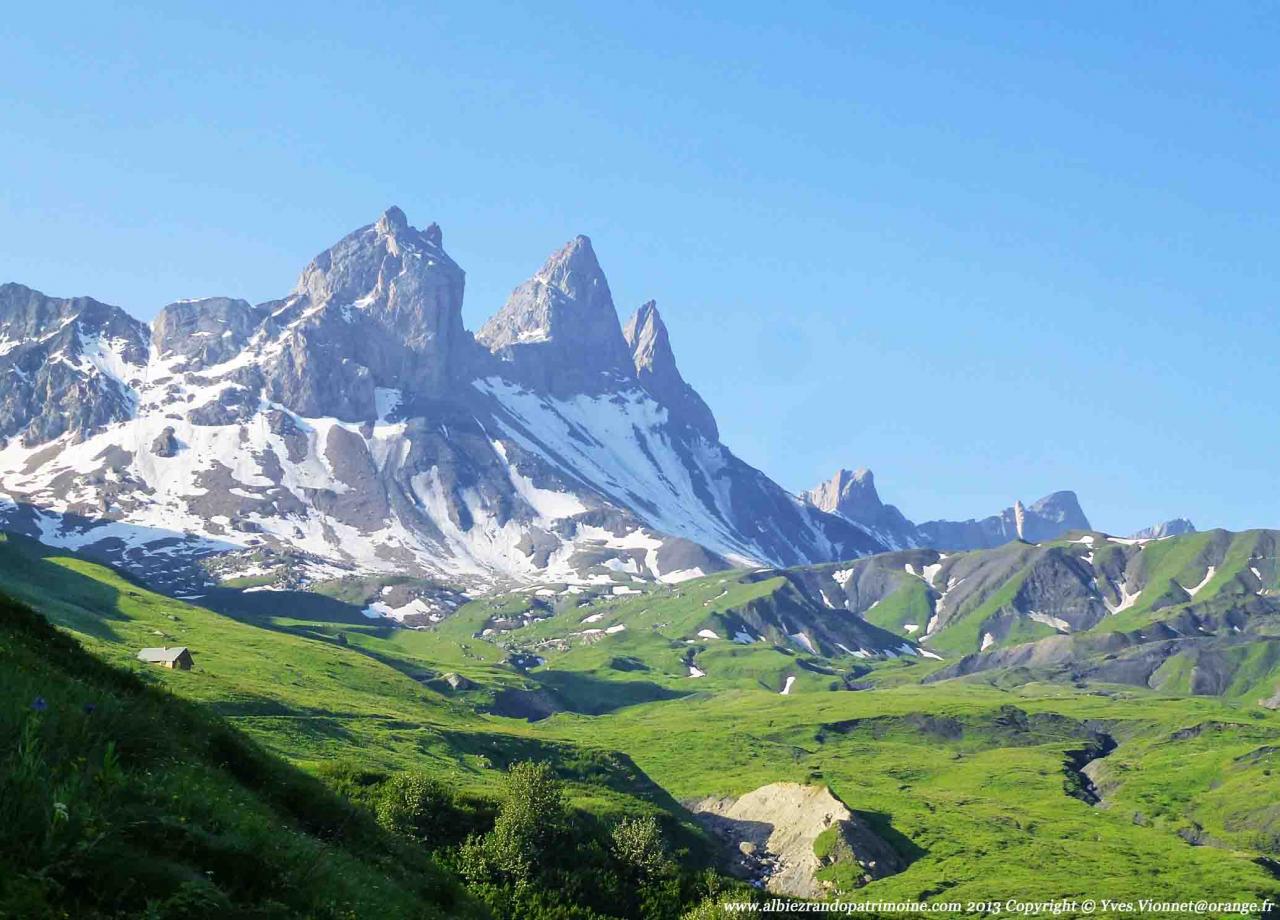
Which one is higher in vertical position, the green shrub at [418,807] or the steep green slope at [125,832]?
the steep green slope at [125,832]

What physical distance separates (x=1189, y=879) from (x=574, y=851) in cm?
9972

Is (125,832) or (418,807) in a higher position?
(125,832)

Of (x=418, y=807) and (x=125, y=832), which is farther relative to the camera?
(x=418, y=807)

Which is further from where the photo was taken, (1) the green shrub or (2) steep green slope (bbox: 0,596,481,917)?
(1) the green shrub

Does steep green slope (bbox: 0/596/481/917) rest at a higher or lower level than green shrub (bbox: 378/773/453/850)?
higher

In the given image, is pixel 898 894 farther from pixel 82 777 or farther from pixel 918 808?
pixel 82 777

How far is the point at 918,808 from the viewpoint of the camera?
585 feet

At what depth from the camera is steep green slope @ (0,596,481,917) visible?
1421 centimetres

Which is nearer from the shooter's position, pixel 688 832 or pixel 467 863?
pixel 467 863

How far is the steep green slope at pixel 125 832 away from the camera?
14211 mm

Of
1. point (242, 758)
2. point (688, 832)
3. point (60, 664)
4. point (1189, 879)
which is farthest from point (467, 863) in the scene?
point (1189, 879)

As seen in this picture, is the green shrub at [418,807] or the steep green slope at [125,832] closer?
the steep green slope at [125,832]

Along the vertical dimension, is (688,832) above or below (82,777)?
below

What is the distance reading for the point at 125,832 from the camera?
54.6 ft
